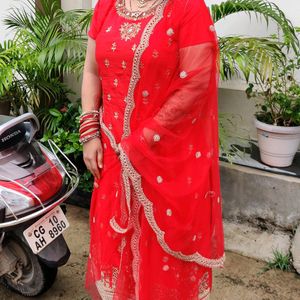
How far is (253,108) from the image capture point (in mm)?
3207

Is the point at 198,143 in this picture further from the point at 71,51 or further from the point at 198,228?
the point at 71,51

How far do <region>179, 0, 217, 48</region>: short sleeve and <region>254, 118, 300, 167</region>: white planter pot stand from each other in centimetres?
168

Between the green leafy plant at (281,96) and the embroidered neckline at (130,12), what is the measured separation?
1.55 meters

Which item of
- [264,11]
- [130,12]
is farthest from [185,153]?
[264,11]

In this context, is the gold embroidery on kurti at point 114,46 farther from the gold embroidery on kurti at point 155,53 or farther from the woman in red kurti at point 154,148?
the gold embroidery on kurti at point 155,53

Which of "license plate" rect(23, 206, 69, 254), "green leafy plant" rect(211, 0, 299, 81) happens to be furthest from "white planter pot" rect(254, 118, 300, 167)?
"license plate" rect(23, 206, 69, 254)

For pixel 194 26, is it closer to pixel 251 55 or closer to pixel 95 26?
pixel 95 26

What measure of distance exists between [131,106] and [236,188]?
1.74m

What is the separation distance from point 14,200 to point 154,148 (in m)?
0.76

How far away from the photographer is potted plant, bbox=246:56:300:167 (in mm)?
2756

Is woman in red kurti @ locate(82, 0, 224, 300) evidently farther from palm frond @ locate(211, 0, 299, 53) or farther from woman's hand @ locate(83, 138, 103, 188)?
palm frond @ locate(211, 0, 299, 53)

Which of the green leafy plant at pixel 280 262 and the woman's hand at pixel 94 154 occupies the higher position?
the woman's hand at pixel 94 154

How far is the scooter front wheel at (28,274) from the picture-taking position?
208 centimetres

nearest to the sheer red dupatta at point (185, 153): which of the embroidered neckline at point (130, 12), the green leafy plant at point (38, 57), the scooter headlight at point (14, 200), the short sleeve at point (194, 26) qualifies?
the short sleeve at point (194, 26)
